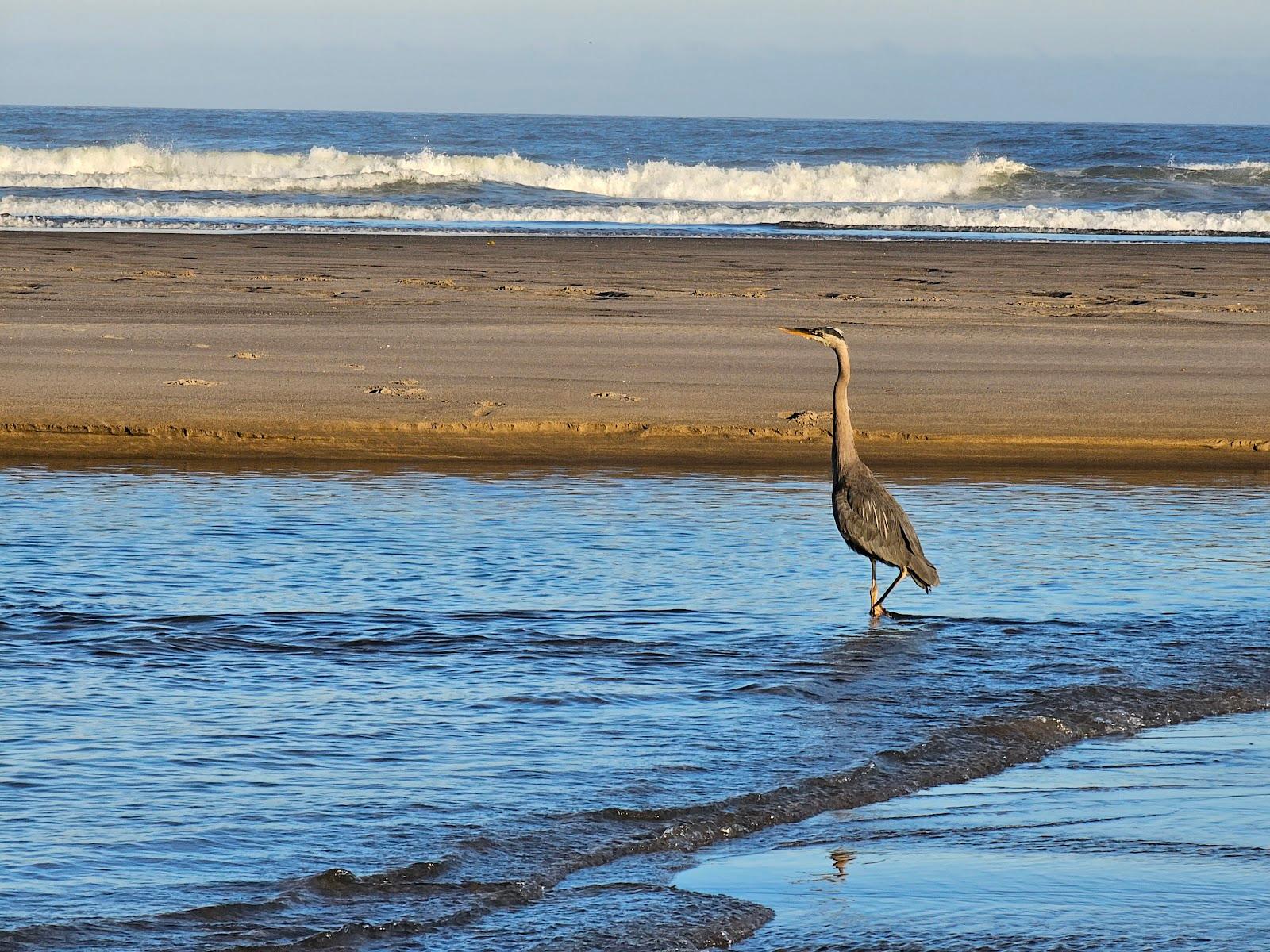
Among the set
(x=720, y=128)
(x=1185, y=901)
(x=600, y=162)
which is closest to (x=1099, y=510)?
(x=1185, y=901)

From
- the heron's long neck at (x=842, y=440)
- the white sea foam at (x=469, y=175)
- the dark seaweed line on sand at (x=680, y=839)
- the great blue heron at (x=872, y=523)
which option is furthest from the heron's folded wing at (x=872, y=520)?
the white sea foam at (x=469, y=175)

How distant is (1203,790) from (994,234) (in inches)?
1109

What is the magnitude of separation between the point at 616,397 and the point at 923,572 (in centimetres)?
510

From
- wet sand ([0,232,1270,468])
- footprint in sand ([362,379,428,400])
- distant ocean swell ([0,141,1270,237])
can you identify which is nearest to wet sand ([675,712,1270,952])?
wet sand ([0,232,1270,468])

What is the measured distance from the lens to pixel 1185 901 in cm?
421

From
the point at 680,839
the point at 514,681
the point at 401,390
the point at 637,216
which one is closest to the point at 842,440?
the point at 514,681

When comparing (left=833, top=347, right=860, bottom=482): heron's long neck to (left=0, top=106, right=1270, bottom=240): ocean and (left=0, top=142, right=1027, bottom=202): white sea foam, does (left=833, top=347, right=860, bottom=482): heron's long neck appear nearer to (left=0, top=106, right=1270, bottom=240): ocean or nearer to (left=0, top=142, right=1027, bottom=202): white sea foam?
(left=0, top=106, right=1270, bottom=240): ocean

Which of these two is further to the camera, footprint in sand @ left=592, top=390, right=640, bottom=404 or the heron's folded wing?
footprint in sand @ left=592, top=390, right=640, bottom=404

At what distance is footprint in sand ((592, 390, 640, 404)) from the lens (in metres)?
12.2

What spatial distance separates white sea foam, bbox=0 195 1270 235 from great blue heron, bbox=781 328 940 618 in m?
25.4

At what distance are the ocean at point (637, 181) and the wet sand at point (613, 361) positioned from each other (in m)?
10.6

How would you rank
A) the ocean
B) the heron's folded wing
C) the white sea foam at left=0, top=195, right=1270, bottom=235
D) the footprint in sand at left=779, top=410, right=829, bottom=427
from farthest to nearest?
the ocean < the white sea foam at left=0, top=195, right=1270, bottom=235 < the footprint in sand at left=779, top=410, right=829, bottom=427 < the heron's folded wing

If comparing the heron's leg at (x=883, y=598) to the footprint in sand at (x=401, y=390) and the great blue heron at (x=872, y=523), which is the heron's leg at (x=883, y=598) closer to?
the great blue heron at (x=872, y=523)

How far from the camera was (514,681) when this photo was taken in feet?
20.0
